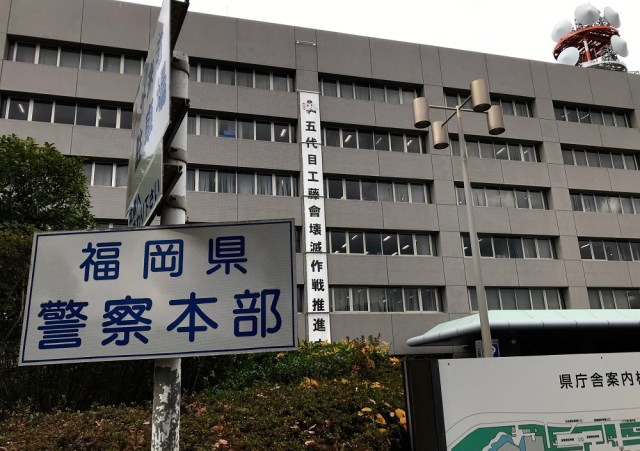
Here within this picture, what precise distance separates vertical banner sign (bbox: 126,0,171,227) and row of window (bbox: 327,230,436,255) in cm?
2299

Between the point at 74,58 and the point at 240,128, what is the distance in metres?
8.41

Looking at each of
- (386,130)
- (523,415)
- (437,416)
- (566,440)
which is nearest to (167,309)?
(437,416)

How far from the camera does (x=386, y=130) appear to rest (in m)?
28.8

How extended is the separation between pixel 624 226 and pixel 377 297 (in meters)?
15.9

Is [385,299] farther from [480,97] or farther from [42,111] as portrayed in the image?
[42,111]

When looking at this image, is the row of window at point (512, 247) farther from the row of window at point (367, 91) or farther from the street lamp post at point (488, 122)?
the street lamp post at point (488, 122)

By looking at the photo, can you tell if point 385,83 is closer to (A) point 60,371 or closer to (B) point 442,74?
(B) point 442,74

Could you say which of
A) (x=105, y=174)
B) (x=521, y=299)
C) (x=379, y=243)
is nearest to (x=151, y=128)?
(x=105, y=174)

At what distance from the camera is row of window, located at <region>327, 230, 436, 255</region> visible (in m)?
26.0

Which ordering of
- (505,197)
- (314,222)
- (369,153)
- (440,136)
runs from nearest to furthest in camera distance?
(440,136) → (314,222) → (369,153) → (505,197)

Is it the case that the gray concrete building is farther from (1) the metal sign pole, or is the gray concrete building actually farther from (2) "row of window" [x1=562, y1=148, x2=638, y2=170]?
(1) the metal sign pole

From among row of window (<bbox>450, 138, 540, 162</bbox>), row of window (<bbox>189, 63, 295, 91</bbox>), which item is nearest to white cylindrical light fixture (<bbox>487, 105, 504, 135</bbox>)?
row of window (<bbox>450, 138, 540, 162</bbox>)

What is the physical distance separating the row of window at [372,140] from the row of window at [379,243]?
4.86 metres

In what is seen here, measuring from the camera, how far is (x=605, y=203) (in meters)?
31.3
